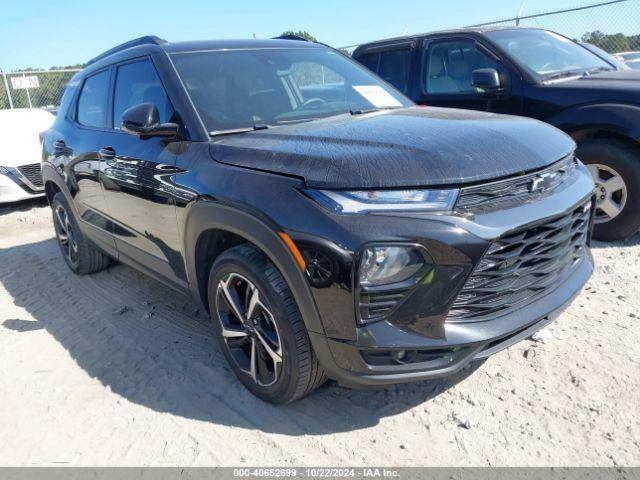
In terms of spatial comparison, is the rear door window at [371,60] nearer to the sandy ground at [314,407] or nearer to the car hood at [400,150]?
the car hood at [400,150]

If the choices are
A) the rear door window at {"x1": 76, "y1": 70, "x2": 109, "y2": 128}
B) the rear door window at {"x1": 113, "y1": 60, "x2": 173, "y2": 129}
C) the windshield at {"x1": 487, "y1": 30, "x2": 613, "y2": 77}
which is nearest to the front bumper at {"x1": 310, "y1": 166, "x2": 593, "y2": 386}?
the rear door window at {"x1": 113, "y1": 60, "x2": 173, "y2": 129}

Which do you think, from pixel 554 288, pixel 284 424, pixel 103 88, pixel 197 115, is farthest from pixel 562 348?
pixel 103 88

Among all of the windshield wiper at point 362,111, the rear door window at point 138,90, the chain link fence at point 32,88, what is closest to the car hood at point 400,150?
the windshield wiper at point 362,111

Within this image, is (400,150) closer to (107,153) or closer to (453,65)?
(107,153)

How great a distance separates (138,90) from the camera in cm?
333

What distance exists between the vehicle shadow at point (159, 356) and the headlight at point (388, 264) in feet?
2.84

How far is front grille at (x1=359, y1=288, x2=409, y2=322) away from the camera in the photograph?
1.98 m

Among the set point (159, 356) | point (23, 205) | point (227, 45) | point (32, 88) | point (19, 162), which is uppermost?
point (227, 45)

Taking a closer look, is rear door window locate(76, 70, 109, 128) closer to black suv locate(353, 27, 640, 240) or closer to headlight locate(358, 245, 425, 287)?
headlight locate(358, 245, 425, 287)

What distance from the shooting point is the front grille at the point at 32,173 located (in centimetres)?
737

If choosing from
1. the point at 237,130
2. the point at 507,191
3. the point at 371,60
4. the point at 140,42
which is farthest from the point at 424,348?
the point at 371,60

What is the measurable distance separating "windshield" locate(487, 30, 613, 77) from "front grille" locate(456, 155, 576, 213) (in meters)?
2.77

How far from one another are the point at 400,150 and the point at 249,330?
45.1 inches

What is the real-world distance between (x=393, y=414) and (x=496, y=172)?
1.24 meters
